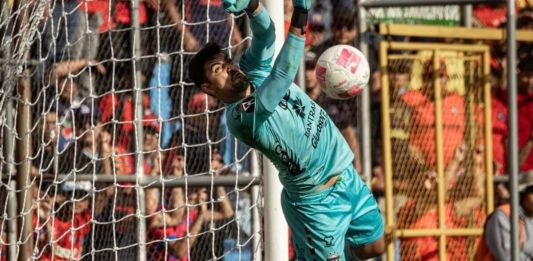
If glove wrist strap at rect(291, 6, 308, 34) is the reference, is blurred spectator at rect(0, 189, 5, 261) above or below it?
below

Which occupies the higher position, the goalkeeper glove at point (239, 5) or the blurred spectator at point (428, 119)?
the goalkeeper glove at point (239, 5)

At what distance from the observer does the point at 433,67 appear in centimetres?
984

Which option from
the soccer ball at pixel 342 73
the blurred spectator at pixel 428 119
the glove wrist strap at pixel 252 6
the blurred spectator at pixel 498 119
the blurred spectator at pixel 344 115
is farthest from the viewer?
the blurred spectator at pixel 498 119

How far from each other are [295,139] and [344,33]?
123 inches

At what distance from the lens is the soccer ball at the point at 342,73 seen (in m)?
6.67

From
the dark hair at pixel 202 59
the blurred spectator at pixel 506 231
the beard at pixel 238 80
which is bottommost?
the blurred spectator at pixel 506 231

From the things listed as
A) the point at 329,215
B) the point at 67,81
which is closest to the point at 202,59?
the point at 329,215

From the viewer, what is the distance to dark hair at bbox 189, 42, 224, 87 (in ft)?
20.1

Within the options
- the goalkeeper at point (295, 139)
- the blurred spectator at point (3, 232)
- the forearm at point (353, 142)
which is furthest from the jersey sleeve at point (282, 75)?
the forearm at point (353, 142)

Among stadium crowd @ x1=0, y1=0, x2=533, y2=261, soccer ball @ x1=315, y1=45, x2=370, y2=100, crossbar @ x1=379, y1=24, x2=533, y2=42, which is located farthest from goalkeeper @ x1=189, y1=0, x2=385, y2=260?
crossbar @ x1=379, y1=24, x2=533, y2=42

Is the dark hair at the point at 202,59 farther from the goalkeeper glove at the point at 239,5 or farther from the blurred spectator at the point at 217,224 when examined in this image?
the blurred spectator at the point at 217,224

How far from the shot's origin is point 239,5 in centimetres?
586

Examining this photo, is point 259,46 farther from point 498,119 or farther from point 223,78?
point 498,119

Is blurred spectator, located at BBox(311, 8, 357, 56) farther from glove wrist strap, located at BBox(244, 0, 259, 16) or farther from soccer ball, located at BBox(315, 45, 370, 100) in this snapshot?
glove wrist strap, located at BBox(244, 0, 259, 16)
